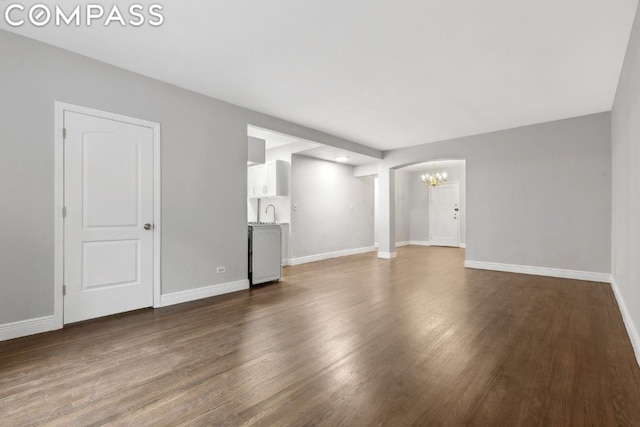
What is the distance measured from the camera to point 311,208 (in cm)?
704

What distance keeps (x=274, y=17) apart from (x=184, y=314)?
297 cm

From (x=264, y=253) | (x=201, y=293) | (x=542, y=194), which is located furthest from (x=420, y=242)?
(x=201, y=293)

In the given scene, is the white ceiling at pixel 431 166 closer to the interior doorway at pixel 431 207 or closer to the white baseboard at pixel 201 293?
the interior doorway at pixel 431 207

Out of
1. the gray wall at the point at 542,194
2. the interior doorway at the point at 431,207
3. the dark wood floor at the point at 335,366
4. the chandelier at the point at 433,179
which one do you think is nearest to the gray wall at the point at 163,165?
the dark wood floor at the point at 335,366

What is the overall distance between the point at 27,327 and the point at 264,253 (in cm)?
266

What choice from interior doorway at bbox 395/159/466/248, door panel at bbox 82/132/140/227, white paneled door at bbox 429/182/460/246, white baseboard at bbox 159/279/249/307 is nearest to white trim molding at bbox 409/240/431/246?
interior doorway at bbox 395/159/466/248

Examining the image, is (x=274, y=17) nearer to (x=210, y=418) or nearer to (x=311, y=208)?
(x=210, y=418)

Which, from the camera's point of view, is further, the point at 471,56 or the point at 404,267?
the point at 404,267

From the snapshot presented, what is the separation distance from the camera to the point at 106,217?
124 inches

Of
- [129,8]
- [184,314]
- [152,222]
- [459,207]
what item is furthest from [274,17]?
[459,207]

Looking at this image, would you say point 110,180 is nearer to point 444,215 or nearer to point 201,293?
point 201,293

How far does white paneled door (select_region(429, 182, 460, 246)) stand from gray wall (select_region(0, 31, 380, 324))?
22.8 ft

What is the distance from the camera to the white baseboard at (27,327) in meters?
2.56

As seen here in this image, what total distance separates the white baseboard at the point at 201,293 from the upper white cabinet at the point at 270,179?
239cm
